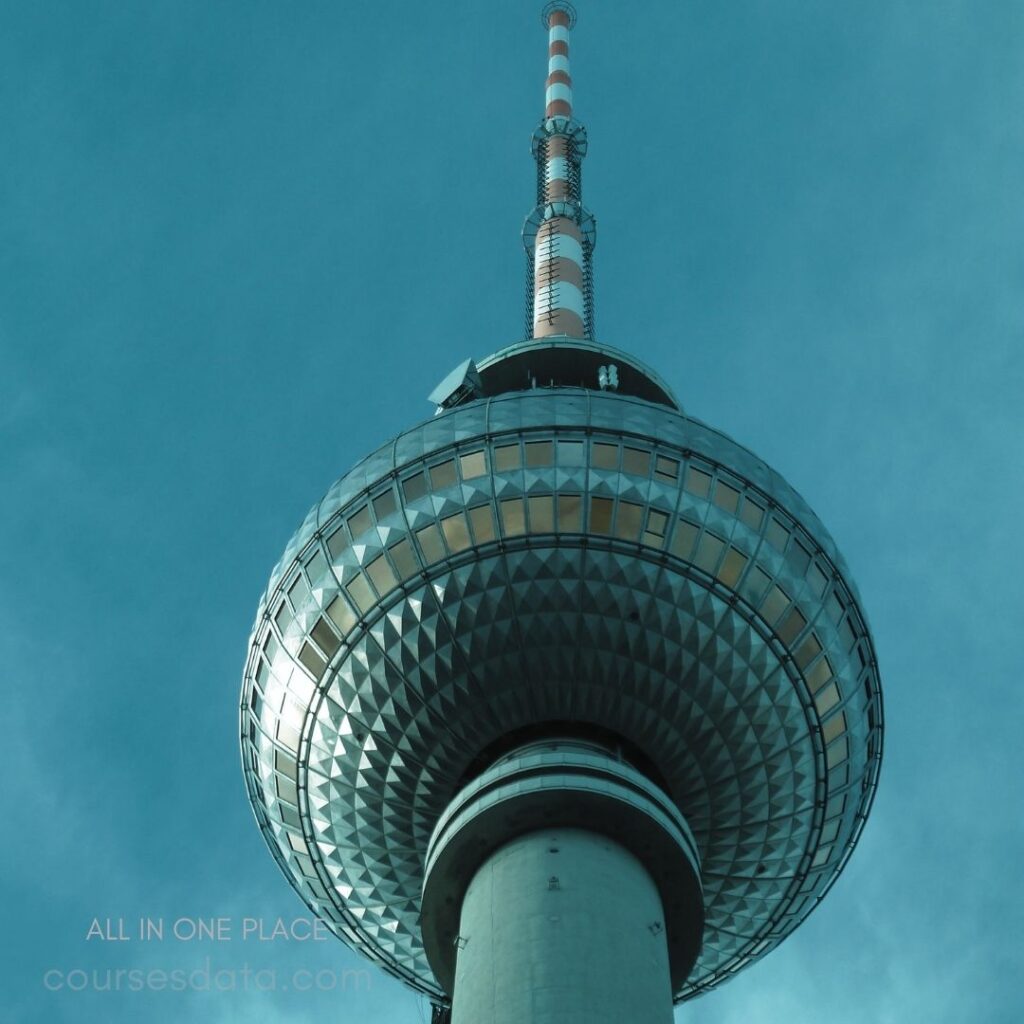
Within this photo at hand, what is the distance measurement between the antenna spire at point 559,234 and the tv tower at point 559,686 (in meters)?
13.0

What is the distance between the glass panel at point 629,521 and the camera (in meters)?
33.8

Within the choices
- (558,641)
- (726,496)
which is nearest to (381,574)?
(558,641)

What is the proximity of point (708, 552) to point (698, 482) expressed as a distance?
5.80 feet

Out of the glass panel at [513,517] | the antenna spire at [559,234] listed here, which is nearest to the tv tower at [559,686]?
the glass panel at [513,517]

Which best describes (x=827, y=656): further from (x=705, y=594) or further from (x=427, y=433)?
(x=427, y=433)

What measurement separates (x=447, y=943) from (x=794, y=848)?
870 centimetres

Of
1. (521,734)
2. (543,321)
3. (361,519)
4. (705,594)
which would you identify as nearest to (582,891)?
(521,734)

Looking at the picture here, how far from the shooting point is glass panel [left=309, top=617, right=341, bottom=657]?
3462 centimetres

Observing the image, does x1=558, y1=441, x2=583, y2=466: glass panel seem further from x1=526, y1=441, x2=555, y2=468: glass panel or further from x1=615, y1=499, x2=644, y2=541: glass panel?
x1=615, y1=499, x2=644, y2=541: glass panel

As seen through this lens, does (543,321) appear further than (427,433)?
Yes

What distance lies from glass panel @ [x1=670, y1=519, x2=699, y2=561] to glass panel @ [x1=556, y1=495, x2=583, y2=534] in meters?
2.14

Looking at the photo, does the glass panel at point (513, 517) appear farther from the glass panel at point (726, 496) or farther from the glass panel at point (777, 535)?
the glass panel at point (777, 535)

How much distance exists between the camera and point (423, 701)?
111 feet

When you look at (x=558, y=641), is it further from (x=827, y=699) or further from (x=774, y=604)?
(x=827, y=699)
